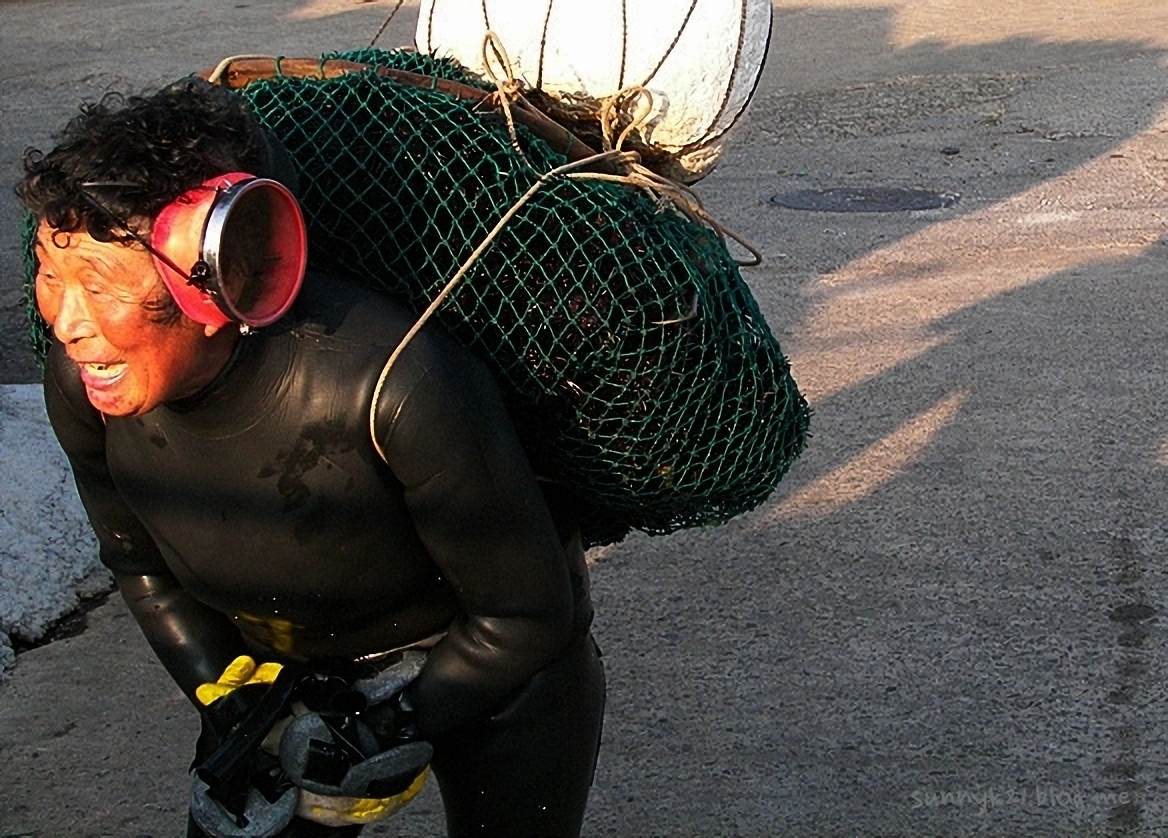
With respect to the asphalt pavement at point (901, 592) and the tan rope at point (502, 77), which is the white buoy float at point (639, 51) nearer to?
the tan rope at point (502, 77)

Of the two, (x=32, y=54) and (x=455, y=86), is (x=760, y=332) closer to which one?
(x=455, y=86)

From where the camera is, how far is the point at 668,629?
4.00 m

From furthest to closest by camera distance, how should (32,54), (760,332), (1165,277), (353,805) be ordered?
(32,54) → (1165,277) → (760,332) → (353,805)

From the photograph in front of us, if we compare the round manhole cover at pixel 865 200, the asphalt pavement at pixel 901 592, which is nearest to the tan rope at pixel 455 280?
the asphalt pavement at pixel 901 592

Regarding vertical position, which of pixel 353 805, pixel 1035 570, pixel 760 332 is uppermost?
pixel 760 332

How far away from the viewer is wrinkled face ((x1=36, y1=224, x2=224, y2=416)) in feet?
5.77

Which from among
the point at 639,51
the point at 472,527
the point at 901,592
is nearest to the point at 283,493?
the point at 472,527

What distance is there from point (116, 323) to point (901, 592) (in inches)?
107

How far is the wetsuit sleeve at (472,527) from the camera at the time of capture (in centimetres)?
189

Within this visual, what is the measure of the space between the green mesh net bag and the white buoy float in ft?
0.63

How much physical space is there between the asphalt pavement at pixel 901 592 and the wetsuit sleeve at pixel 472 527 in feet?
4.27

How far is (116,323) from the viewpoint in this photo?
177cm

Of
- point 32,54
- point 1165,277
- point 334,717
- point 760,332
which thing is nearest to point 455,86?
point 760,332

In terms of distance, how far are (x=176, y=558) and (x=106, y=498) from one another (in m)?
0.16
